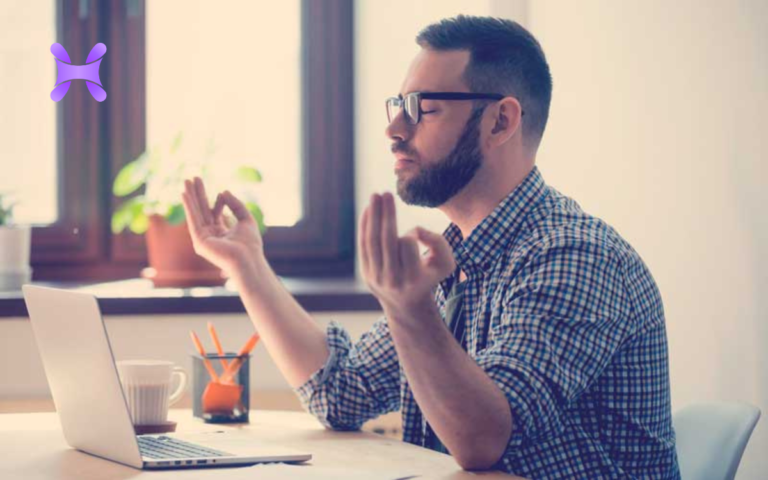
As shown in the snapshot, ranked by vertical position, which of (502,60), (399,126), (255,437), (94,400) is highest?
(502,60)

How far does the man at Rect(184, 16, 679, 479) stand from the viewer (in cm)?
126

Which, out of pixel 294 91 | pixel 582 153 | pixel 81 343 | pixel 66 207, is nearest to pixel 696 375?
pixel 582 153

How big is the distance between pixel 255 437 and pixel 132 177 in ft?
4.48

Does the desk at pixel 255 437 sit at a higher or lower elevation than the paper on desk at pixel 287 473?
lower

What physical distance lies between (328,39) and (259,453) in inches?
75.9

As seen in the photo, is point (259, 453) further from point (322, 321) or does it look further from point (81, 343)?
point (322, 321)

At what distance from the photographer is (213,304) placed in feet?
8.33

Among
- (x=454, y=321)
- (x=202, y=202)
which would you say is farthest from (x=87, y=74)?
(x=454, y=321)

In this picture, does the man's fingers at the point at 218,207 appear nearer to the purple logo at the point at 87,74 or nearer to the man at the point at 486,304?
the man at the point at 486,304

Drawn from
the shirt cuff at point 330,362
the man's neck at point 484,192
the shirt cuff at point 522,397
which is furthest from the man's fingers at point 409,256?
the shirt cuff at point 330,362

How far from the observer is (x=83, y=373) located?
135cm

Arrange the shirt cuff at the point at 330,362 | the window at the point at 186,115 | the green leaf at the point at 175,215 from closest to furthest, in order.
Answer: the shirt cuff at the point at 330,362 < the green leaf at the point at 175,215 < the window at the point at 186,115

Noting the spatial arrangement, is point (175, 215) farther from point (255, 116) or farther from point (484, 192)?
point (484, 192)

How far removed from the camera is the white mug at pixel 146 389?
1.65 metres
